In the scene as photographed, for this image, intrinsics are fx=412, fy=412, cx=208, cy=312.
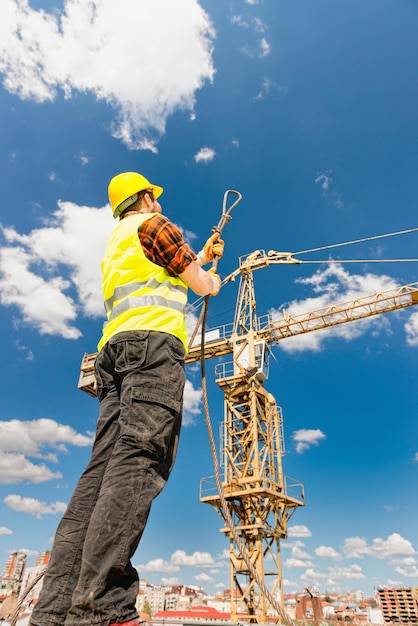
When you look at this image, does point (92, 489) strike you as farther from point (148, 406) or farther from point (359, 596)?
point (359, 596)

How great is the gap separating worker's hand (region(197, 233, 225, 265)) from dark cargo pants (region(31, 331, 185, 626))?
1.06 metres

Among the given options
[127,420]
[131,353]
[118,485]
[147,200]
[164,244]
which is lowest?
[118,485]

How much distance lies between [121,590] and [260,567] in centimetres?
1891

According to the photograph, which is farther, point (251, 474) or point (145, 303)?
point (251, 474)

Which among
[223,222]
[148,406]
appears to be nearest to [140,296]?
[148,406]

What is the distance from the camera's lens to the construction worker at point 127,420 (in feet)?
4.50

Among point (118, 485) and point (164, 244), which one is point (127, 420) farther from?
point (164, 244)

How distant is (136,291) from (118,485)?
831 millimetres

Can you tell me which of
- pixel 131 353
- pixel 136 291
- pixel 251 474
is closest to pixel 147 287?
pixel 136 291

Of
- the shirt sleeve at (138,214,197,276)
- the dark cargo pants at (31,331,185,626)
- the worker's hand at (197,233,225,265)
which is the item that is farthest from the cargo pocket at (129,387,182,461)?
the worker's hand at (197,233,225,265)

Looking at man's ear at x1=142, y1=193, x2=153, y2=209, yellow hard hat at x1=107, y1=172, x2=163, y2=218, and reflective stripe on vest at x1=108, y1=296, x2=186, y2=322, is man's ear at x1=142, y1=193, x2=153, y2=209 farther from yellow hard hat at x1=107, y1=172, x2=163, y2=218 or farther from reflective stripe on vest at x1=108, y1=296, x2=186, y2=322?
reflective stripe on vest at x1=108, y1=296, x2=186, y2=322

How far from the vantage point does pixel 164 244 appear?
73.9 inches

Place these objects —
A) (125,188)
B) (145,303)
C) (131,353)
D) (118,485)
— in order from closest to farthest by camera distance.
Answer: (118,485) → (131,353) → (145,303) → (125,188)

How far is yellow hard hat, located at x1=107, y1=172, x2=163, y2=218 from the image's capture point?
7.41ft
